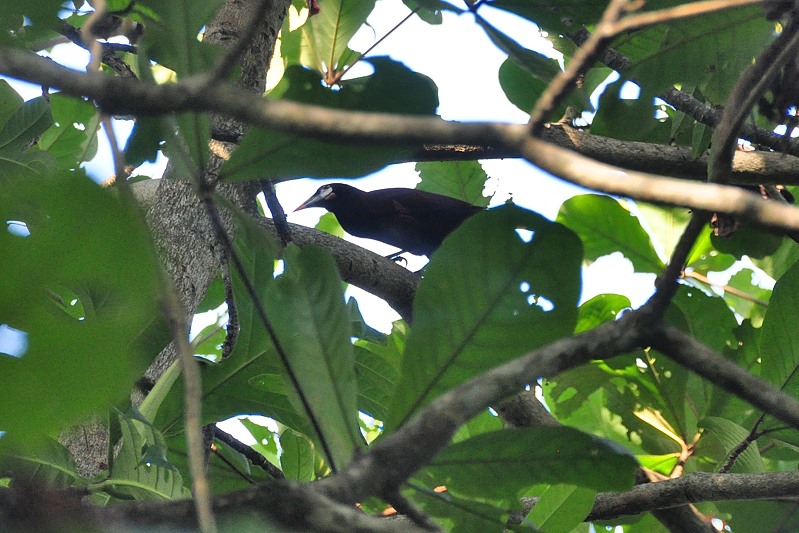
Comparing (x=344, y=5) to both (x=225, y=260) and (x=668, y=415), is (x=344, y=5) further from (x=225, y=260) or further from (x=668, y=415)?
(x=668, y=415)

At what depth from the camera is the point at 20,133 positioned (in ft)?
6.68

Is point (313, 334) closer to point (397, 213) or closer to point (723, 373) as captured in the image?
point (723, 373)

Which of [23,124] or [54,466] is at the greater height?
[23,124]

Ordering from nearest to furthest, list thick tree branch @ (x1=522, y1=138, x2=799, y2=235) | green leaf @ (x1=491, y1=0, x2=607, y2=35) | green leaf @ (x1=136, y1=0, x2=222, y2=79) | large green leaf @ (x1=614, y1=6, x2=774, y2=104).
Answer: thick tree branch @ (x1=522, y1=138, x2=799, y2=235) → green leaf @ (x1=136, y1=0, x2=222, y2=79) → green leaf @ (x1=491, y1=0, x2=607, y2=35) → large green leaf @ (x1=614, y1=6, x2=774, y2=104)

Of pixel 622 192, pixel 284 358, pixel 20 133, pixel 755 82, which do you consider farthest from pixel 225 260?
pixel 622 192

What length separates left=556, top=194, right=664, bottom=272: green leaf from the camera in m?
2.42

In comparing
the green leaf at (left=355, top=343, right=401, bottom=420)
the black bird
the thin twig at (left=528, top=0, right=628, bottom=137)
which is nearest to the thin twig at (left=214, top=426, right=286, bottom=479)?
the green leaf at (left=355, top=343, right=401, bottom=420)

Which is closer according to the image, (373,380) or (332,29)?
(373,380)

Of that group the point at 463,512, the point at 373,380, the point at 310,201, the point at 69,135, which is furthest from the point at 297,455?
the point at 310,201

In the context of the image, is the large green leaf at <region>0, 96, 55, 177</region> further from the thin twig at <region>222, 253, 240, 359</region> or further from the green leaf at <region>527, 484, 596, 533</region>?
the green leaf at <region>527, 484, 596, 533</region>

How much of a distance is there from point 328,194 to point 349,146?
4.87m

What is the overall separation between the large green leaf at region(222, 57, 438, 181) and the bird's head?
4.76 meters

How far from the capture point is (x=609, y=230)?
2.43m

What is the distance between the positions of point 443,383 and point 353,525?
400 millimetres
